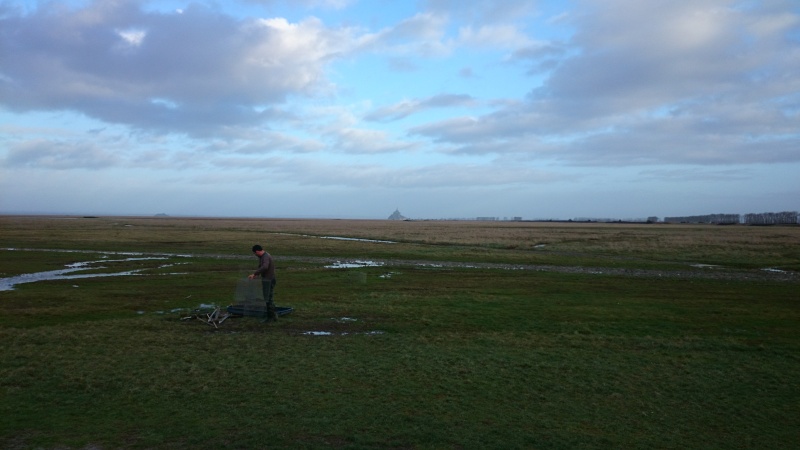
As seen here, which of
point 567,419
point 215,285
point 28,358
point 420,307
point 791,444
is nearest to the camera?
point 791,444

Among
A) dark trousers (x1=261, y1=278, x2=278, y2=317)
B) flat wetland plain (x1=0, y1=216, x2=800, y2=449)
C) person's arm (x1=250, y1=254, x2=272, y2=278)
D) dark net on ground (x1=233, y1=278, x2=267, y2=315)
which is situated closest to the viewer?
flat wetland plain (x1=0, y1=216, x2=800, y2=449)

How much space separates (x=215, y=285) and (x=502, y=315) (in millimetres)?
14925

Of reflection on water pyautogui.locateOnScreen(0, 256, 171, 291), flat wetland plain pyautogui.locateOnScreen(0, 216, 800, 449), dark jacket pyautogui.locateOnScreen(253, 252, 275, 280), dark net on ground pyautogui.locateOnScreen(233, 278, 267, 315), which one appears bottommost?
flat wetland plain pyautogui.locateOnScreen(0, 216, 800, 449)

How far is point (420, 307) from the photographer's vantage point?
19391 mm

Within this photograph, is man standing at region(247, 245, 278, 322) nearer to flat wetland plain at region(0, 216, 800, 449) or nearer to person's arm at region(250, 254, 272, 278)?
person's arm at region(250, 254, 272, 278)

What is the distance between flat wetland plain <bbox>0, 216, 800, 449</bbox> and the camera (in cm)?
795

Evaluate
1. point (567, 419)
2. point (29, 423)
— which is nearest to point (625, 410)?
point (567, 419)

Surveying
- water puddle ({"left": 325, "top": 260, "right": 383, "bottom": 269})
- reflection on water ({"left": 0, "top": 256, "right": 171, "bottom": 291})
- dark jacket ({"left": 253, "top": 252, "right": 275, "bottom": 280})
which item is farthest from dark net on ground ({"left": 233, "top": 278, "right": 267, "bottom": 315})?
water puddle ({"left": 325, "top": 260, "right": 383, "bottom": 269})

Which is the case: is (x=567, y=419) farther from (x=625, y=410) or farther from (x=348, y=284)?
(x=348, y=284)

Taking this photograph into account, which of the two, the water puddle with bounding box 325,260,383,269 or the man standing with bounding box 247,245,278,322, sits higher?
the man standing with bounding box 247,245,278,322

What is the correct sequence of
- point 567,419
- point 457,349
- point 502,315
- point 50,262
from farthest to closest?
point 50,262 < point 502,315 < point 457,349 < point 567,419

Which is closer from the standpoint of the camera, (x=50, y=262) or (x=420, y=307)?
(x=420, y=307)

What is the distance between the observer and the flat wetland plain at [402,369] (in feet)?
26.1

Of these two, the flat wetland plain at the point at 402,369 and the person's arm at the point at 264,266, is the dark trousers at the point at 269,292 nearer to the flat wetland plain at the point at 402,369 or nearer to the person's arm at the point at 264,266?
the person's arm at the point at 264,266
